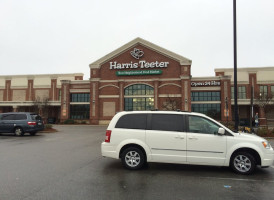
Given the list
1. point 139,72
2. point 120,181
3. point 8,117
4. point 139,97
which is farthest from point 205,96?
point 120,181

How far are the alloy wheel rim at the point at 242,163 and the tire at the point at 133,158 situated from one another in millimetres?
2712

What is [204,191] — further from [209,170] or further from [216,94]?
[216,94]

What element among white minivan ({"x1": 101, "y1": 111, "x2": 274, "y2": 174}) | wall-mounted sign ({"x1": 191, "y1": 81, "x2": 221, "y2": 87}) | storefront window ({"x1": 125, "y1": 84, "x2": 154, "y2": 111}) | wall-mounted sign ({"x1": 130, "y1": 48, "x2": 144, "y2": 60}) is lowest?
white minivan ({"x1": 101, "y1": 111, "x2": 274, "y2": 174})

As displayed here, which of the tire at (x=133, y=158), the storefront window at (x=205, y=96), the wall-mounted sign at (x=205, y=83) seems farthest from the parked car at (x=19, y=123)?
the wall-mounted sign at (x=205, y=83)

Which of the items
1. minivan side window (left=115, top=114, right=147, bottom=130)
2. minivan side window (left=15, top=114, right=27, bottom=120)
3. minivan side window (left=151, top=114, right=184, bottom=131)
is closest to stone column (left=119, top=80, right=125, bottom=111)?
minivan side window (left=15, top=114, right=27, bottom=120)

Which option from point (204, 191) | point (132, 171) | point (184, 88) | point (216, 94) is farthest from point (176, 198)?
point (216, 94)

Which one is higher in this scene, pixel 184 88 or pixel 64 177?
pixel 184 88

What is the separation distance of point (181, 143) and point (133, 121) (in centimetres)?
163

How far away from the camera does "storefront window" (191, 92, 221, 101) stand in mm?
35719

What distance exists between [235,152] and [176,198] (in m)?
2.83

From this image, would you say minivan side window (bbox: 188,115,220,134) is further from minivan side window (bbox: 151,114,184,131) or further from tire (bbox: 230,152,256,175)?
tire (bbox: 230,152,256,175)

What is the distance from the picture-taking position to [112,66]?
3794 centimetres

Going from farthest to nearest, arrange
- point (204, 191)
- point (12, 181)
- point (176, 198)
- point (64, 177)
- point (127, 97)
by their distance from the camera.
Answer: point (127, 97) → point (64, 177) → point (12, 181) → point (204, 191) → point (176, 198)

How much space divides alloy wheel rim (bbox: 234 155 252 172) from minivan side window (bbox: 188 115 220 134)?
1.01 meters
